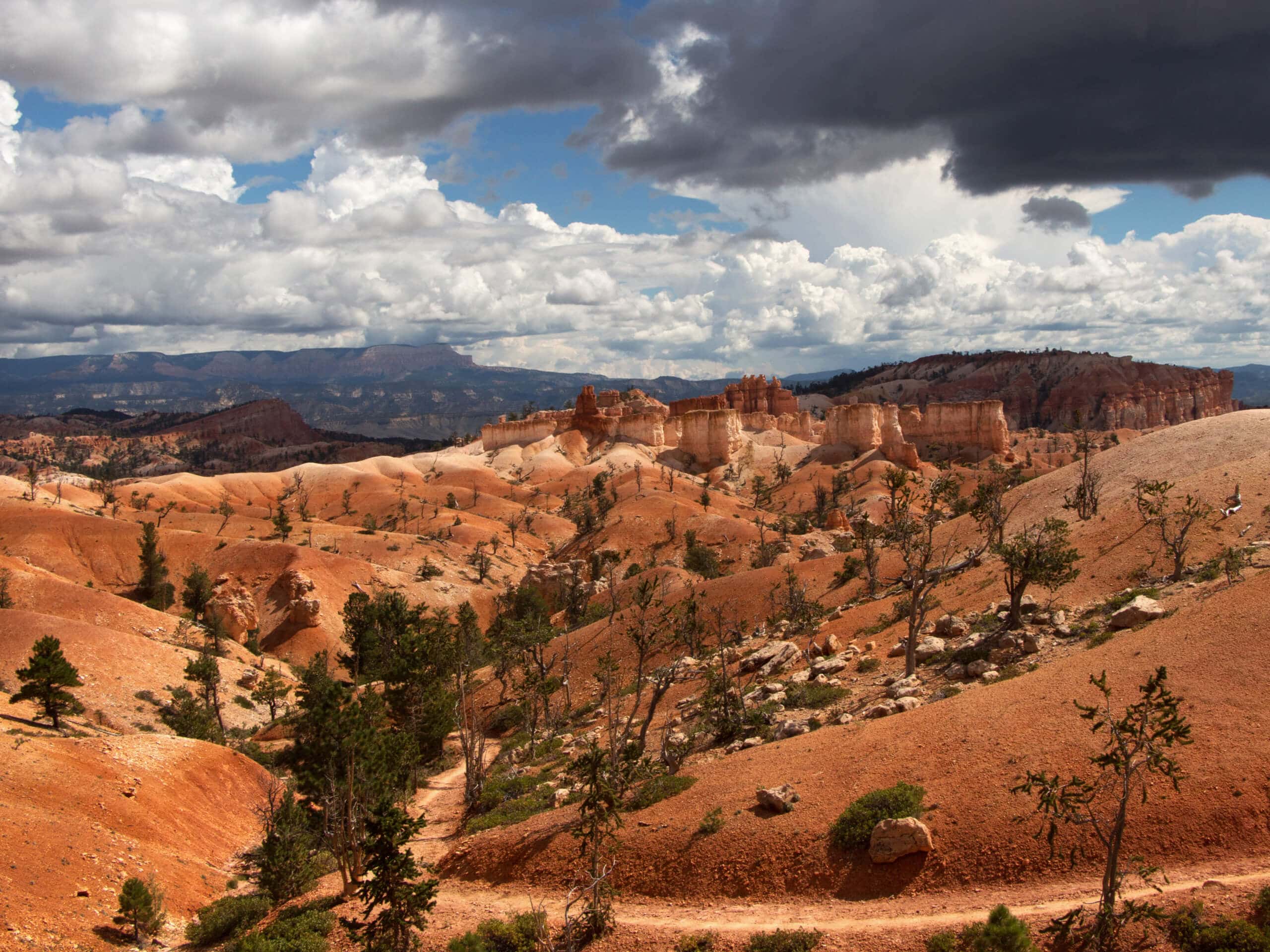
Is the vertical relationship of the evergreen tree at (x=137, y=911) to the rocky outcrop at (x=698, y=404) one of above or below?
below

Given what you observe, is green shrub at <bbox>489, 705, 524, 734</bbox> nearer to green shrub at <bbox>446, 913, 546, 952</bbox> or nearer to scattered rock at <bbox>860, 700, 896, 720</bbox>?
scattered rock at <bbox>860, 700, 896, 720</bbox>

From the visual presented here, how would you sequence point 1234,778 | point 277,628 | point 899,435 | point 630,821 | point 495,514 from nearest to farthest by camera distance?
point 1234,778 < point 630,821 < point 277,628 < point 495,514 < point 899,435

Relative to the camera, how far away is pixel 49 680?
105 feet

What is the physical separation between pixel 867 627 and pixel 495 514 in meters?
72.4

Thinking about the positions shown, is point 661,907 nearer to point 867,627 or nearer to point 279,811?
point 279,811

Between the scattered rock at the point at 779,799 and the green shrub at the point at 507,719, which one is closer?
the scattered rock at the point at 779,799

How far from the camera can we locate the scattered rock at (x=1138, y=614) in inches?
948

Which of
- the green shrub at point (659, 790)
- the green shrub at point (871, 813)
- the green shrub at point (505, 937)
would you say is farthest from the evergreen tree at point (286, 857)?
the green shrub at point (871, 813)

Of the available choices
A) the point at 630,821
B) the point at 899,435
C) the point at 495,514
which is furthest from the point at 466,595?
the point at 899,435

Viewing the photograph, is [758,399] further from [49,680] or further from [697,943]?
[697,943]

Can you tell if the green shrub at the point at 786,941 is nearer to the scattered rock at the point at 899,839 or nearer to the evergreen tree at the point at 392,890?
the scattered rock at the point at 899,839

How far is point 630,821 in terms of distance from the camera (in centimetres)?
2239

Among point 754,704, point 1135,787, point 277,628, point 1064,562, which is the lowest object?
point 277,628

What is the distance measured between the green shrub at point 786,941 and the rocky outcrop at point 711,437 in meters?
108
